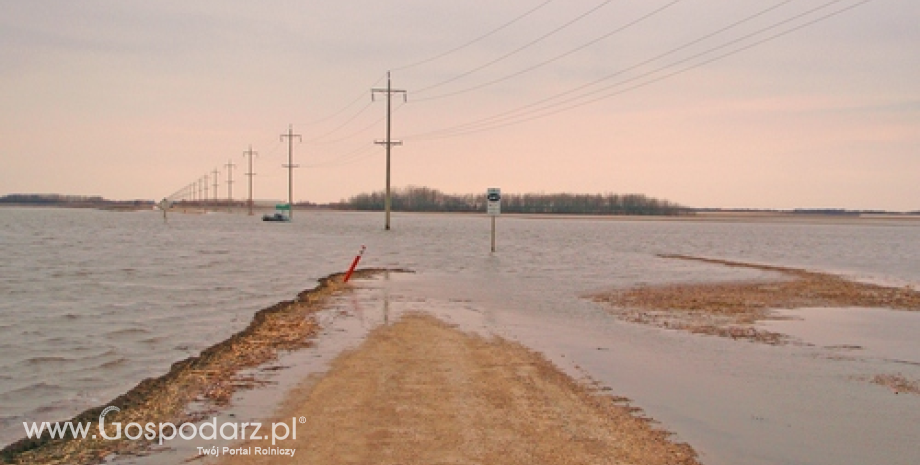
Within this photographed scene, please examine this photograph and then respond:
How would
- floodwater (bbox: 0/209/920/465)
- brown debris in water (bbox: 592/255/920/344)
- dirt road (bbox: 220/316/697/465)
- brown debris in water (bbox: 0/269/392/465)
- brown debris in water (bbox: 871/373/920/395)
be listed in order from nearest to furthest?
1. dirt road (bbox: 220/316/697/465)
2. brown debris in water (bbox: 0/269/392/465)
3. floodwater (bbox: 0/209/920/465)
4. brown debris in water (bbox: 871/373/920/395)
5. brown debris in water (bbox: 592/255/920/344)

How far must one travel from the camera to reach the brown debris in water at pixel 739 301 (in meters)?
16.6

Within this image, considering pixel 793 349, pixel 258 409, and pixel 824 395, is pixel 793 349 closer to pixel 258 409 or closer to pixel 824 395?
pixel 824 395

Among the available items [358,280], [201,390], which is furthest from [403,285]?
[201,390]

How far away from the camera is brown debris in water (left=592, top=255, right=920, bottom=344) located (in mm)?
16578

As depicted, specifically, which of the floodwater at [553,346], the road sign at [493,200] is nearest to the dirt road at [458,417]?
the floodwater at [553,346]

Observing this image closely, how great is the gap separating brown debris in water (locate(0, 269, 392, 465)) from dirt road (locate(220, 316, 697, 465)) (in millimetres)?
1162

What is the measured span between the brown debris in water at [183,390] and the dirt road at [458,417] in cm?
116

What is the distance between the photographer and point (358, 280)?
24.9 metres

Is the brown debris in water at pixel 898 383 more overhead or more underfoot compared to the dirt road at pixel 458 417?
more underfoot

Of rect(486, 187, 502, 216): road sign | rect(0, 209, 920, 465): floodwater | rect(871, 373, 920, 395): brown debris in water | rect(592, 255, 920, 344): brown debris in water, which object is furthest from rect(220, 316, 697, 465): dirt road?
rect(486, 187, 502, 216): road sign

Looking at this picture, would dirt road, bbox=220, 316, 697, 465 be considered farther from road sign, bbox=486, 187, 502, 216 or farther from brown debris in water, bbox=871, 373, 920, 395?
road sign, bbox=486, 187, 502, 216

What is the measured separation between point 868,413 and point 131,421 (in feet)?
28.9

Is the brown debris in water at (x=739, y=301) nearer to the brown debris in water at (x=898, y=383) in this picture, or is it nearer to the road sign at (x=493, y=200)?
the brown debris in water at (x=898, y=383)

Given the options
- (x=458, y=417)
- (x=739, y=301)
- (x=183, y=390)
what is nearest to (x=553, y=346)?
(x=458, y=417)
